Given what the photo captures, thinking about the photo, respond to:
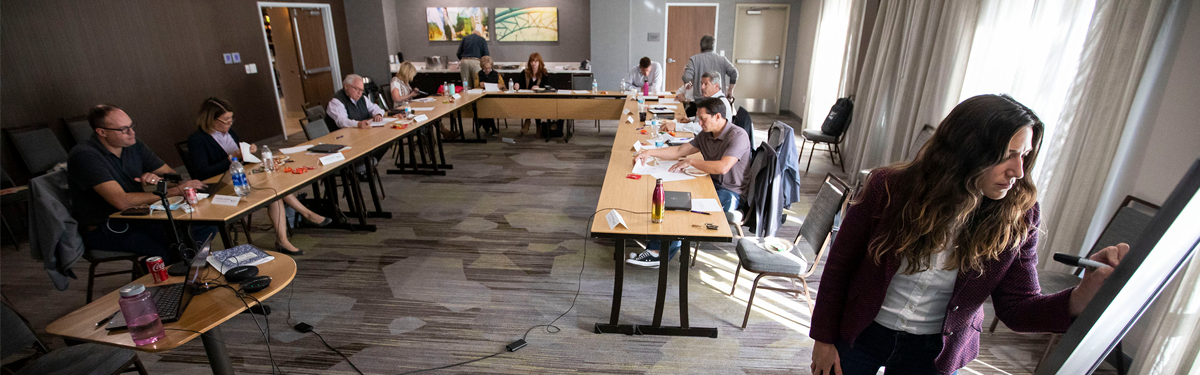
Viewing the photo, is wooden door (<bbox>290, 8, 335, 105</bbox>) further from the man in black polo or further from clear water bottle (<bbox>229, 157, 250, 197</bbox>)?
clear water bottle (<bbox>229, 157, 250, 197</bbox>)

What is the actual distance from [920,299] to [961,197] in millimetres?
327

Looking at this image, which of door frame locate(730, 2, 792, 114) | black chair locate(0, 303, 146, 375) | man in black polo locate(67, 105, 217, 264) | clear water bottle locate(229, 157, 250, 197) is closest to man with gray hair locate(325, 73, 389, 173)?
clear water bottle locate(229, 157, 250, 197)

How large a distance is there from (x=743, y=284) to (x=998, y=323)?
4.63 ft

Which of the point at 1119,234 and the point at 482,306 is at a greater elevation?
the point at 1119,234

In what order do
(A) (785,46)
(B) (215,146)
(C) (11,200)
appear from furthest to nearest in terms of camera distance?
(A) (785,46) < (C) (11,200) < (B) (215,146)

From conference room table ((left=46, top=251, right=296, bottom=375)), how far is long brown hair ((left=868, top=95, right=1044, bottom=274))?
6.99 feet

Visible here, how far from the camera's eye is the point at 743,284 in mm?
3469

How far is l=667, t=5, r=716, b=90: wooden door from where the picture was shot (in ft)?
32.0

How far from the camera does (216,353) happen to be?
6.48ft

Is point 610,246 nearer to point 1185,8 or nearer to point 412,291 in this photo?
point 412,291

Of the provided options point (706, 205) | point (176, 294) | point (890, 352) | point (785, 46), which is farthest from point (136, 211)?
point (785, 46)

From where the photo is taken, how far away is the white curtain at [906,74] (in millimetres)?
4043

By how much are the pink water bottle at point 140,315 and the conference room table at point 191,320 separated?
28mm

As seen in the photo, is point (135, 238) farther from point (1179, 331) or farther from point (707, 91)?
point (1179, 331)
